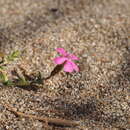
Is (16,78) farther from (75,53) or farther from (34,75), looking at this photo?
(75,53)

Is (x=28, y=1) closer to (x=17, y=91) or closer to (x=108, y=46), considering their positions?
(x=108, y=46)

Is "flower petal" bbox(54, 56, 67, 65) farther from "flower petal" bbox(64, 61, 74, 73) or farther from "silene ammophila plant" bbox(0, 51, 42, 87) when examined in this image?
"silene ammophila plant" bbox(0, 51, 42, 87)

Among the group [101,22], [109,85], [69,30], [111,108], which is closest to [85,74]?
[109,85]

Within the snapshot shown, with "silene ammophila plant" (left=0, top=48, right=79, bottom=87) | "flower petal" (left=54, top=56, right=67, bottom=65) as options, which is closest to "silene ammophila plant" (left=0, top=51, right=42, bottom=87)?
"silene ammophila plant" (left=0, top=48, right=79, bottom=87)

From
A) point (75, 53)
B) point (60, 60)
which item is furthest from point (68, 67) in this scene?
point (75, 53)

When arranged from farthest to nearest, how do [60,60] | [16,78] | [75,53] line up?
[75,53] → [16,78] → [60,60]

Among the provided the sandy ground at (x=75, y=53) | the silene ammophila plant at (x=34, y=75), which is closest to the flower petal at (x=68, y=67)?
the silene ammophila plant at (x=34, y=75)
